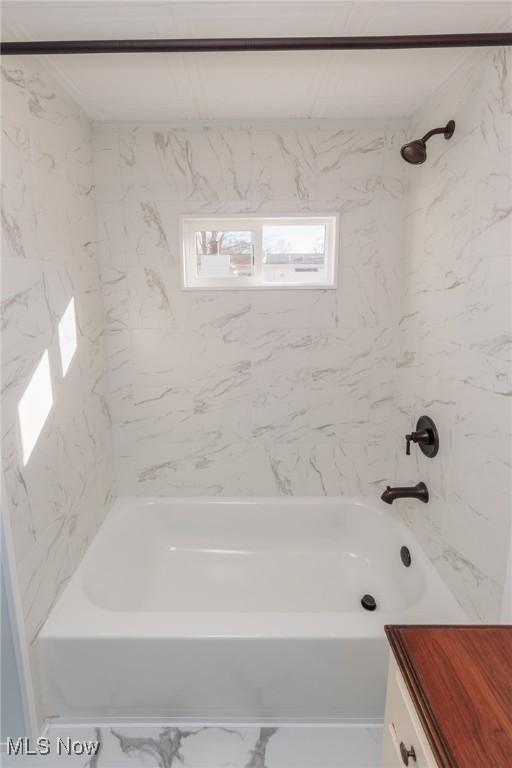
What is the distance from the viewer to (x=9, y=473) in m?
1.34

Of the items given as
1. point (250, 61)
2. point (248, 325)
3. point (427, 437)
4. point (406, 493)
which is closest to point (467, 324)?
point (427, 437)

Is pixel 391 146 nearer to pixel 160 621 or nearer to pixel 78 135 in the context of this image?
pixel 78 135

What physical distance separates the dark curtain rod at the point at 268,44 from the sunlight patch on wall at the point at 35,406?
96 centimetres

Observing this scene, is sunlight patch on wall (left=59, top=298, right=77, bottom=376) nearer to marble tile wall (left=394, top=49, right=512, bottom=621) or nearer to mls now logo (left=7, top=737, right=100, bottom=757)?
mls now logo (left=7, top=737, right=100, bottom=757)

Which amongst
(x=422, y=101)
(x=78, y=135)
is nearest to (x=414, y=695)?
(x=422, y=101)

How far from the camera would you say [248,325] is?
2277 mm

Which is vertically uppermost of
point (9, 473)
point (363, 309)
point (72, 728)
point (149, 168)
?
point (149, 168)

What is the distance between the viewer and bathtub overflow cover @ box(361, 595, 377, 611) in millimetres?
2025

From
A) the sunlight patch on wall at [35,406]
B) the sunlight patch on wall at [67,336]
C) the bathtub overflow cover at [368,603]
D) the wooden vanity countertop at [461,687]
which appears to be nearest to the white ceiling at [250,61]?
the sunlight patch on wall at [67,336]

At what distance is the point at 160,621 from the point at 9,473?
0.77m

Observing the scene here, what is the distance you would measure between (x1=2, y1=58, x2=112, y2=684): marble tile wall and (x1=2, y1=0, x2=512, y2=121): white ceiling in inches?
8.0

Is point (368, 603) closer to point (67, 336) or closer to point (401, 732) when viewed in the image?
point (401, 732)

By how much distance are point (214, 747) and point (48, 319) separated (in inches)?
66.9

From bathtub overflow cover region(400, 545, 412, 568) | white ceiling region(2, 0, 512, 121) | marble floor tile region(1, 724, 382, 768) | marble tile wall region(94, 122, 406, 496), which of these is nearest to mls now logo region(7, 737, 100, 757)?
marble floor tile region(1, 724, 382, 768)
